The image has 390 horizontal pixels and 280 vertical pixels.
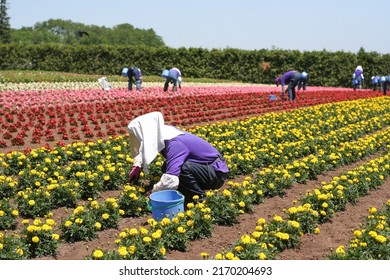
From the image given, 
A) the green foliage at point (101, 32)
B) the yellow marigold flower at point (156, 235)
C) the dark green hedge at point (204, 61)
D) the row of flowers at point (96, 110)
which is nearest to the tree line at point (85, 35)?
the green foliage at point (101, 32)

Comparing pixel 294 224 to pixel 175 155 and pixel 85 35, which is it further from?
pixel 85 35

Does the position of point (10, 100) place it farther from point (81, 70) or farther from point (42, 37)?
point (42, 37)

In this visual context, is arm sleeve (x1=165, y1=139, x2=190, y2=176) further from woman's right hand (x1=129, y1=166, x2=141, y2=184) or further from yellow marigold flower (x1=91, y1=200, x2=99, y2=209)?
yellow marigold flower (x1=91, y1=200, x2=99, y2=209)

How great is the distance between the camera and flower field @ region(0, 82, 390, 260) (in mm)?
4625

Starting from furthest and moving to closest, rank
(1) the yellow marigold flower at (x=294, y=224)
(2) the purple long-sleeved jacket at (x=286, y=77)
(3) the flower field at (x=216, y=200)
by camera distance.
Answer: (2) the purple long-sleeved jacket at (x=286, y=77), (1) the yellow marigold flower at (x=294, y=224), (3) the flower field at (x=216, y=200)

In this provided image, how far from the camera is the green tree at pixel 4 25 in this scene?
68750mm

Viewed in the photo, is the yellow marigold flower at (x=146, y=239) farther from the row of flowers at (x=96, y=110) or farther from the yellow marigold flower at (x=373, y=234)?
the row of flowers at (x=96, y=110)

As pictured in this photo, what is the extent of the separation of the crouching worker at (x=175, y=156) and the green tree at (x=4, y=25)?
229 ft

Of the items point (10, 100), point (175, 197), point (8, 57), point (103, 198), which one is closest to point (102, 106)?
point (10, 100)

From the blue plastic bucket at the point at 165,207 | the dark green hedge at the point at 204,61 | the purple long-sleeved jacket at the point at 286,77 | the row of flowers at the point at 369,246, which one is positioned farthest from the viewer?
the dark green hedge at the point at 204,61

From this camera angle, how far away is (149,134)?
5.48 meters

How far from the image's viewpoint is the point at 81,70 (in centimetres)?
4103

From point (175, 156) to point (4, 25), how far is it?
7222cm
